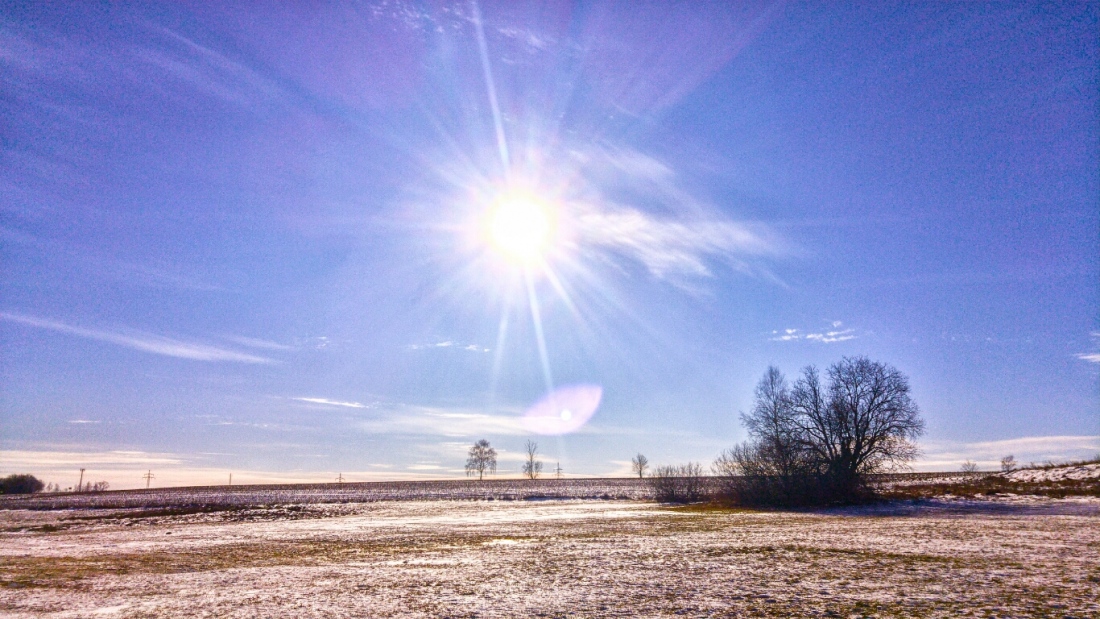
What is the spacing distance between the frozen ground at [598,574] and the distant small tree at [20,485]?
183563 mm

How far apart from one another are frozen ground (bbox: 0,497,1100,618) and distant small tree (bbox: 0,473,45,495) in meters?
184

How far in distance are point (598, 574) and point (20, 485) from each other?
210 metres

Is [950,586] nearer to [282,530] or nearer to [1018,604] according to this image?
[1018,604]

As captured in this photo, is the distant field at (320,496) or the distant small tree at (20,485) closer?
the distant field at (320,496)

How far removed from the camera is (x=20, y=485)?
527 ft

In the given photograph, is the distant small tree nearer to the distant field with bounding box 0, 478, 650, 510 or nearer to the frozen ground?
the distant field with bounding box 0, 478, 650, 510

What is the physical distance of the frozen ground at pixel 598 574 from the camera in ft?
32.7

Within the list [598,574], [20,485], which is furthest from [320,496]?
[20,485]

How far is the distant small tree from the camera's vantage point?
15638 centimetres

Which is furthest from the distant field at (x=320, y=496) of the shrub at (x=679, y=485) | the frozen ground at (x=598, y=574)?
the frozen ground at (x=598, y=574)

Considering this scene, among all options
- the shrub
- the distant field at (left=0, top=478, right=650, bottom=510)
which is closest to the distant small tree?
the distant field at (left=0, top=478, right=650, bottom=510)

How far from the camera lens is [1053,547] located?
49.7 ft

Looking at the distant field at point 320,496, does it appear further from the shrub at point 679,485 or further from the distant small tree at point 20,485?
the distant small tree at point 20,485

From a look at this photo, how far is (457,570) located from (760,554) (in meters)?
7.88
